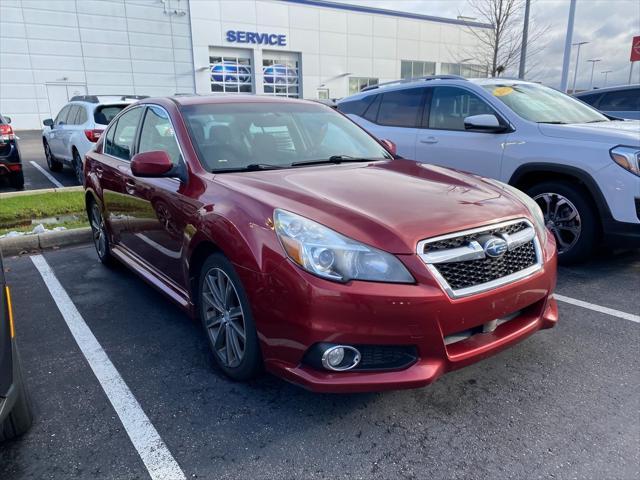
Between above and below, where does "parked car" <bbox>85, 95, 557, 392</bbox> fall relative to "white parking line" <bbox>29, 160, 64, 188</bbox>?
above

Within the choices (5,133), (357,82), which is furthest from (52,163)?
(357,82)

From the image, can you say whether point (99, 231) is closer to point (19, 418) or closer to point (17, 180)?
point (19, 418)

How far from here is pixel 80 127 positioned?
30.3 ft

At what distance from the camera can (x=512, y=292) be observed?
2.46m

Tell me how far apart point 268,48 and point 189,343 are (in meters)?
34.1

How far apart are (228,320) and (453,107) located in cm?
428

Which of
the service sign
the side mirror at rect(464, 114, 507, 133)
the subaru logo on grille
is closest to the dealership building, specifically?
the service sign

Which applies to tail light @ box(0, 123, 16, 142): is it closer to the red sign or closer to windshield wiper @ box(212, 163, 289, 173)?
windshield wiper @ box(212, 163, 289, 173)

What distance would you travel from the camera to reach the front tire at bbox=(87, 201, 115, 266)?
4862 mm

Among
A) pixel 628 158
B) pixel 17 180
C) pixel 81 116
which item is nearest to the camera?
pixel 628 158

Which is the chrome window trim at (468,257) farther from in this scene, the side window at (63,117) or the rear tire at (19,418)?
the side window at (63,117)

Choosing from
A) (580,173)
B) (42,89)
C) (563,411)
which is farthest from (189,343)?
(42,89)

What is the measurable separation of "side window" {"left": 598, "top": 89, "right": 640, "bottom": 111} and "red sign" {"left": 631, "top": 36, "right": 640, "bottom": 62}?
9757mm

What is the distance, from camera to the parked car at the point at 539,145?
14.2 feet
